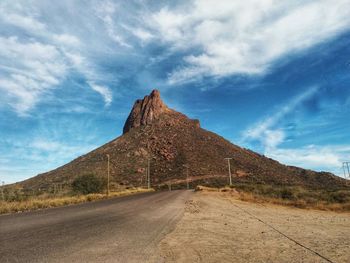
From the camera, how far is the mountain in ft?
306

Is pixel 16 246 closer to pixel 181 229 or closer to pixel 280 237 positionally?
pixel 181 229

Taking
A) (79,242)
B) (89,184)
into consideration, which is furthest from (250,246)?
(89,184)

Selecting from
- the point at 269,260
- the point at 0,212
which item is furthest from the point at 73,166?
the point at 269,260

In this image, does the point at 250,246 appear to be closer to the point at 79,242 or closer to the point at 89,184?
the point at 79,242

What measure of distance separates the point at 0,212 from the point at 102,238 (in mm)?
12272

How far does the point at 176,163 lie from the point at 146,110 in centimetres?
4807

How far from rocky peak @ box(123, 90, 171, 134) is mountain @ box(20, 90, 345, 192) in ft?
27.8

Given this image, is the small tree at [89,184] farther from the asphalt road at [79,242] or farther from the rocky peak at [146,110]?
the rocky peak at [146,110]

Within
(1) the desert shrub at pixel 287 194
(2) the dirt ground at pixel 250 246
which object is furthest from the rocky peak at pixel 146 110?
(2) the dirt ground at pixel 250 246

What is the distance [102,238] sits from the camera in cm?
926

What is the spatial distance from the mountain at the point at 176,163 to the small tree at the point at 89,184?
1121 inches

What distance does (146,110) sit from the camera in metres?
149

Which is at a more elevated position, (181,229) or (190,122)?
(190,122)

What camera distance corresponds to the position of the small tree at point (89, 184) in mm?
53166
